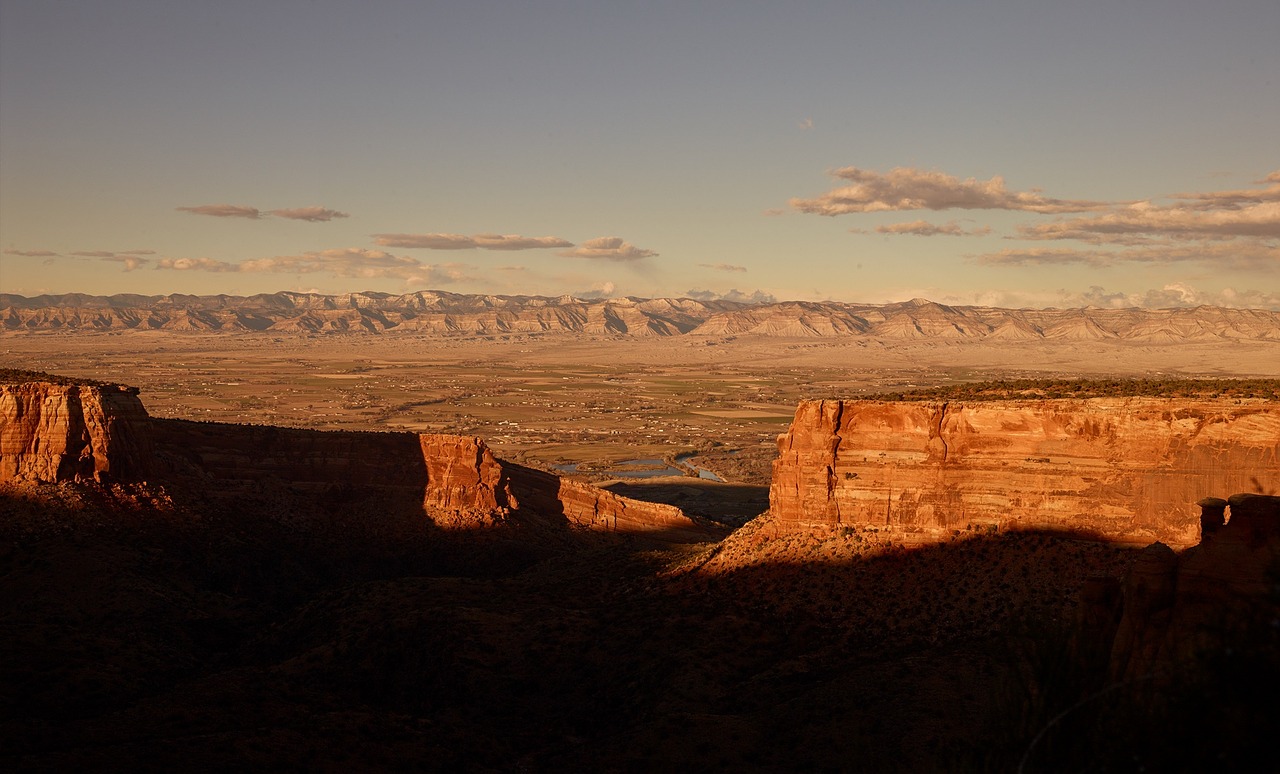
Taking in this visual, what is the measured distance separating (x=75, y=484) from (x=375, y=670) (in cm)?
2739

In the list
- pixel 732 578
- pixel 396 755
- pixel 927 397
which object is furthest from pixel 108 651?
pixel 927 397

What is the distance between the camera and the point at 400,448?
83000 millimetres

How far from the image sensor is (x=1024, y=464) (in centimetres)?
4853

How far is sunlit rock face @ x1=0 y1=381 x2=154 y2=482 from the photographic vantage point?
2566 inches

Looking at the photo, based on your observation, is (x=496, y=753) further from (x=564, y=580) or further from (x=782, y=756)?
(x=564, y=580)

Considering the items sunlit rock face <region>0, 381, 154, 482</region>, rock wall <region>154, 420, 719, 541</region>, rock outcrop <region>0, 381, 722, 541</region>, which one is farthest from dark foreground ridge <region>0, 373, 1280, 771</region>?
rock wall <region>154, 420, 719, 541</region>

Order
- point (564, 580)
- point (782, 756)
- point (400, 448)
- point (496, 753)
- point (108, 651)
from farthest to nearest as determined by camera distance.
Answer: point (400, 448)
point (564, 580)
point (108, 651)
point (496, 753)
point (782, 756)

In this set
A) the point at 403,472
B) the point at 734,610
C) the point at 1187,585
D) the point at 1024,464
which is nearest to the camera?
the point at 1187,585

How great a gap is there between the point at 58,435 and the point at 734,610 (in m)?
42.7

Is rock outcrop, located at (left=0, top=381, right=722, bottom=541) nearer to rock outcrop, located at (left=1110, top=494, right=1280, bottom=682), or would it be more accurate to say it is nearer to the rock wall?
the rock wall

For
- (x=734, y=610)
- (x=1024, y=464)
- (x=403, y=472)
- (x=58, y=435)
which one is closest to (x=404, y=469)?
(x=403, y=472)

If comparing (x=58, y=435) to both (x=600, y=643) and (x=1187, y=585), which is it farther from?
(x=1187, y=585)

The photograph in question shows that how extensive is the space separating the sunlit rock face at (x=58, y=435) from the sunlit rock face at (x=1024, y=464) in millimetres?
40859

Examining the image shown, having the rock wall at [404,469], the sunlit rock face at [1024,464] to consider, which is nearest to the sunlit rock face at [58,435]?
the rock wall at [404,469]
